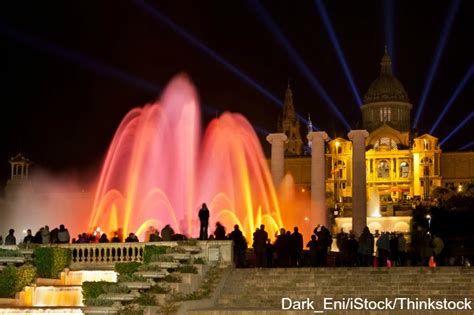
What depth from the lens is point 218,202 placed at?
4594 centimetres

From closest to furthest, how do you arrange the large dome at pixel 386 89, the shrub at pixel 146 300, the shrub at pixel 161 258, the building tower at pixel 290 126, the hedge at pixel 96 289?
the shrub at pixel 146 300
the hedge at pixel 96 289
the shrub at pixel 161 258
the large dome at pixel 386 89
the building tower at pixel 290 126

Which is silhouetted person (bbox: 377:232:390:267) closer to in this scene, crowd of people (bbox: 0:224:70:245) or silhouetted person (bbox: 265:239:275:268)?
silhouetted person (bbox: 265:239:275:268)

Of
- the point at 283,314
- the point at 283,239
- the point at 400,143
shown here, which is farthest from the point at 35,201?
the point at 283,314

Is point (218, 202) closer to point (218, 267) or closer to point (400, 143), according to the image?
point (218, 267)

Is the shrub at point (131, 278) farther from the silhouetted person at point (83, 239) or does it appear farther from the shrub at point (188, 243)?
the silhouetted person at point (83, 239)

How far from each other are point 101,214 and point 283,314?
21855 mm

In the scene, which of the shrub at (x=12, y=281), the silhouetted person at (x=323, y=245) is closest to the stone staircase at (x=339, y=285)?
the silhouetted person at (x=323, y=245)

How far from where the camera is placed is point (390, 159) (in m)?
132

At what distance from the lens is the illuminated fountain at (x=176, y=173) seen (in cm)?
4188

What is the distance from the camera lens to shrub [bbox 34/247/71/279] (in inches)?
1211

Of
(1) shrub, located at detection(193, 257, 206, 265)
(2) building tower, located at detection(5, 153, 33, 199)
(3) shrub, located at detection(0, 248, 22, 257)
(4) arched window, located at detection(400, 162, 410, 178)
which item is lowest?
(1) shrub, located at detection(193, 257, 206, 265)

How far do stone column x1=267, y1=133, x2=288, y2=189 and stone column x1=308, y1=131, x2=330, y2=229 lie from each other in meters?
1.78

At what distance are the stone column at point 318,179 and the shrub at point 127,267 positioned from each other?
28636mm

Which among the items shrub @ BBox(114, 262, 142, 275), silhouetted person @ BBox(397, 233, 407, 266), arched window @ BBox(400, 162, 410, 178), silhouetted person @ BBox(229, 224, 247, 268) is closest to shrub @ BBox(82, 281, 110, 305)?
shrub @ BBox(114, 262, 142, 275)
